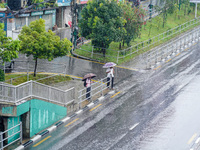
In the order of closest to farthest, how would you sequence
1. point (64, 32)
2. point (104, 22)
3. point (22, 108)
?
point (22, 108)
point (104, 22)
point (64, 32)

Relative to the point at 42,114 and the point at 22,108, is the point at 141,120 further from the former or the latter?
the point at 22,108

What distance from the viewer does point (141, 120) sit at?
847 inches

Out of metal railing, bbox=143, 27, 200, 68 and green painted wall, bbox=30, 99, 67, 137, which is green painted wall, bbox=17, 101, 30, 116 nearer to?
green painted wall, bbox=30, 99, 67, 137

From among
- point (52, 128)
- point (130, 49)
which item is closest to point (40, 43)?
point (52, 128)

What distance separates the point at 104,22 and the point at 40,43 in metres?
9.56

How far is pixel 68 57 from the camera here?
117 ft

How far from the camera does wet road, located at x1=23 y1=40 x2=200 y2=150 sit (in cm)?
1876

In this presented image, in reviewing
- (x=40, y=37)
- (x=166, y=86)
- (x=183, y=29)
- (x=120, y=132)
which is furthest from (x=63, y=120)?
(x=183, y=29)

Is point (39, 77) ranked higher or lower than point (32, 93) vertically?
lower

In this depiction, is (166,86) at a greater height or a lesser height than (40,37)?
lesser

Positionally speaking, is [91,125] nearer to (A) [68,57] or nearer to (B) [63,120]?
(B) [63,120]

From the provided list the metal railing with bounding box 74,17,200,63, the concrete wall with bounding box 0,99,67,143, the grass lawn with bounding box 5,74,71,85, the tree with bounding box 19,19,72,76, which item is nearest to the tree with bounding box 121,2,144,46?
the metal railing with bounding box 74,17,200,63

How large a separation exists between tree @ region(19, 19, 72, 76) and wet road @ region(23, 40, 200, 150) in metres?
4.60

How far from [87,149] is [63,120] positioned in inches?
149
